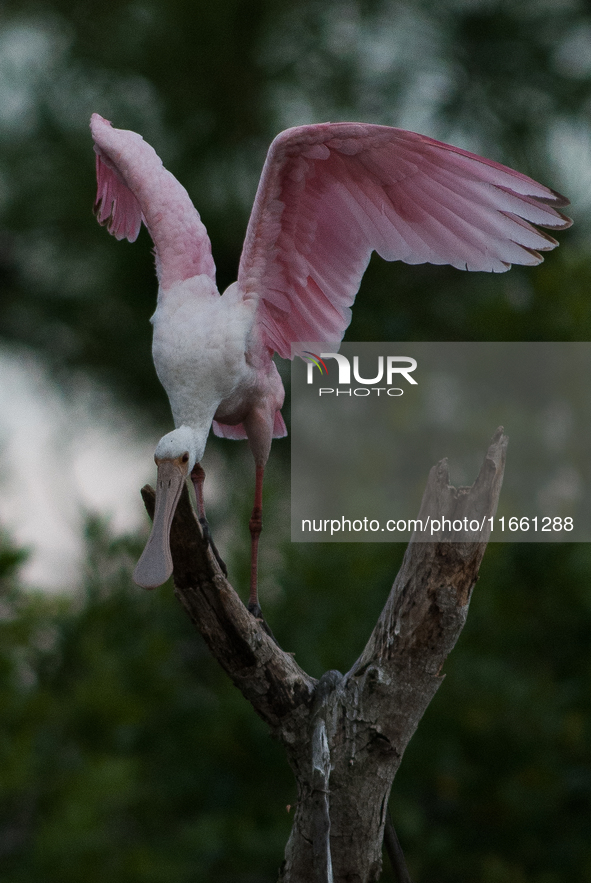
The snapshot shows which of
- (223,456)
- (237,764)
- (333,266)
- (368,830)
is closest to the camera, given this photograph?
(368,830)

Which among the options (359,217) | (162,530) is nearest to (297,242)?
(359,217)

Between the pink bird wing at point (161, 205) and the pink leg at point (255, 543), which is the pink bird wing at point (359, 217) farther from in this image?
the pink leg at point (255, 543)

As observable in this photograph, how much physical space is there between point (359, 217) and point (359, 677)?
799 mm

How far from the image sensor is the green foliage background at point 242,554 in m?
5.04

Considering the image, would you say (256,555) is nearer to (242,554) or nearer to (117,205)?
(117,205)

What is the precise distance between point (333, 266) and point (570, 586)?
4268mm

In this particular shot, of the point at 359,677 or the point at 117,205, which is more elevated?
the point at 117,205

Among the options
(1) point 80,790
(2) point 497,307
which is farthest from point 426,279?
(1) point 80,790

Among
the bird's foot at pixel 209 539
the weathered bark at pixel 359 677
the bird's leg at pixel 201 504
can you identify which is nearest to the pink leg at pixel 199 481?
the bird's leg at pixel 201 504

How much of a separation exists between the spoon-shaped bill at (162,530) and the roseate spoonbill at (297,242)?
44mm

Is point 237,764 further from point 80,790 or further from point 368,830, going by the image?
point 368,830

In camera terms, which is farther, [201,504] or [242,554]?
[242,554]

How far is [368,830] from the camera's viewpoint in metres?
1.77

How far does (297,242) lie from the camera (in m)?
1.88
